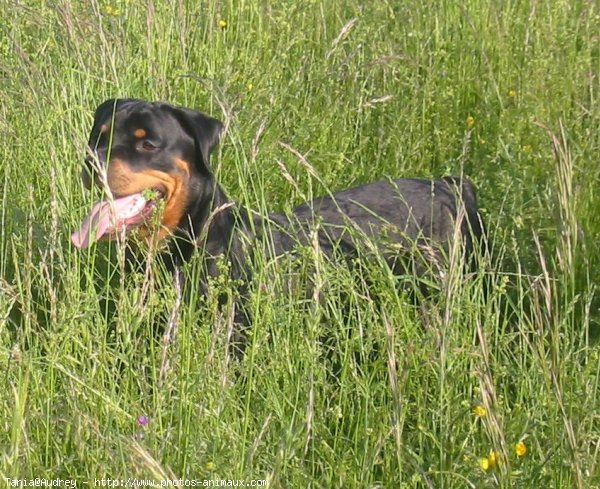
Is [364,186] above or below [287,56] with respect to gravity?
below

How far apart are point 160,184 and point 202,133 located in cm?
24

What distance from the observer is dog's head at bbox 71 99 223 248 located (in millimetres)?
3984

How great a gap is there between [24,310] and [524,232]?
1943 millimetres

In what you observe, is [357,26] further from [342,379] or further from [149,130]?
[342,379]

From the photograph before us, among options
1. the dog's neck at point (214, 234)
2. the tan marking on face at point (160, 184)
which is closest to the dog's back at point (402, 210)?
the dog's neck at point (214, 234)

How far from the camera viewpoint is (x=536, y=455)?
8.32 ft

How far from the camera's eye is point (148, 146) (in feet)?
13.5

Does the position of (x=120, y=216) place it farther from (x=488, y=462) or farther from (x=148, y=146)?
(x=488, y=462)

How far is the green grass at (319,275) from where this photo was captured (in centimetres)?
242

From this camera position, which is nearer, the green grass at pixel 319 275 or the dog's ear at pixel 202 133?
the green grass at pixel 319 275

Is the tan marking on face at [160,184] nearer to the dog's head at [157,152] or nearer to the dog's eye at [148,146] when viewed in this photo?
the dog's head at [157,152]

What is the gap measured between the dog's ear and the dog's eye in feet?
Answer: 0.43

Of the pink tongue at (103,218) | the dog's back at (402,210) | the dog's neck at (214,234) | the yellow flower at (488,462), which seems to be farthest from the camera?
the dog's back at (402,210)

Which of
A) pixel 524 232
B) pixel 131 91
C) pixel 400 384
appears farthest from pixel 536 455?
pixel 131 91
